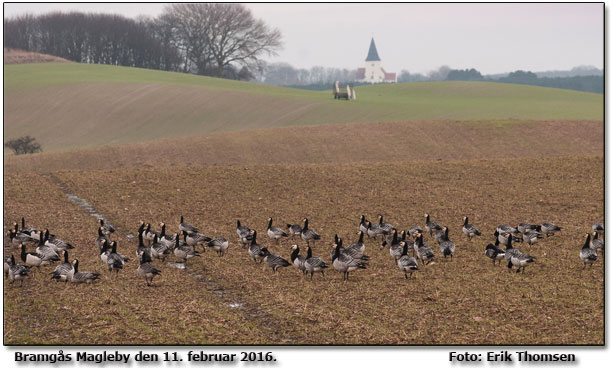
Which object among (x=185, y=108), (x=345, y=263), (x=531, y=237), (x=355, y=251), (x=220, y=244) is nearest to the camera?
(x=345, y=263)

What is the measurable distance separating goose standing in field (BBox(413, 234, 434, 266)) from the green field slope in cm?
6104

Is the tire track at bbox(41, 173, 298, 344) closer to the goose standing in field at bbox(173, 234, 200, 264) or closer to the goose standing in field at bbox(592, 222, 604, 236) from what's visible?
the goose standing in field at bbox(173, 234, 200, 264)

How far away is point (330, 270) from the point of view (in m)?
23.4

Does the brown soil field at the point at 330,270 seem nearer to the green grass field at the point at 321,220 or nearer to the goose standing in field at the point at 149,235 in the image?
the green grass field at the point at 321,220

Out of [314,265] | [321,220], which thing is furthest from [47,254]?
[321,220]

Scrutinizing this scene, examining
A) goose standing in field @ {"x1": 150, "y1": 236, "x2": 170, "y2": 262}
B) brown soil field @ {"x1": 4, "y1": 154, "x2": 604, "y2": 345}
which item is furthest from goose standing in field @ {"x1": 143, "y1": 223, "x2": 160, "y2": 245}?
goose standing in field @ {"x1": 150, "y1": 236, "x2": 170, "y2": 262}

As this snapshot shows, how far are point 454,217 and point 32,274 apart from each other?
1869 centimetres

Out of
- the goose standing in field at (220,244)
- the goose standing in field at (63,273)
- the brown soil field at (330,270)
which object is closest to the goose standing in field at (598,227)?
the brown soil field at (330,270)

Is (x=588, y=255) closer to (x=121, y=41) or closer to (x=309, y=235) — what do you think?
(x=309, y=235)

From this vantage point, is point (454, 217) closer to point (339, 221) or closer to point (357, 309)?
point (339, 221)

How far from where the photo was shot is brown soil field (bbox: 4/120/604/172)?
57.6 m

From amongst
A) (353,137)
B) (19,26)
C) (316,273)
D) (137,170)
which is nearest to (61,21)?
(19,26)

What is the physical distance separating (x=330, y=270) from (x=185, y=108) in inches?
3113

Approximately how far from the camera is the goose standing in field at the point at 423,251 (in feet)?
77.3
